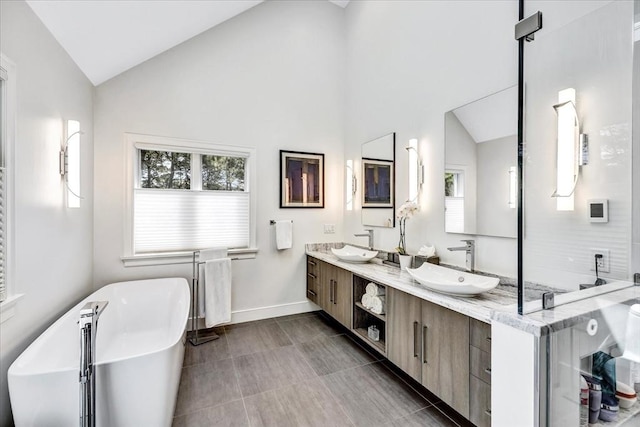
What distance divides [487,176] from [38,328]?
3.30 meters

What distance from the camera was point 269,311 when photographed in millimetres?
3611

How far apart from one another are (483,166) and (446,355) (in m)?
1.37

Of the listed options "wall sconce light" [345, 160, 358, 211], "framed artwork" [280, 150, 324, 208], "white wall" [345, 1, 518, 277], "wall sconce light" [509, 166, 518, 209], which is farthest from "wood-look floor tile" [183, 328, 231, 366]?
"wall sconce light" [509, 166, 518, 209]

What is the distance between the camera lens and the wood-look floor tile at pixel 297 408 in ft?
6.10

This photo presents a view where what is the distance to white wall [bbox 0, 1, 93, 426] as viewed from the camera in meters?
1.60

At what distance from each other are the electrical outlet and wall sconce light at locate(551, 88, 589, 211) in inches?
9.6

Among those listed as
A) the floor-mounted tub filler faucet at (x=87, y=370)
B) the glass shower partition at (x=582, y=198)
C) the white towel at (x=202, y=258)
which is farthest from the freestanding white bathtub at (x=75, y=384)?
the glass shower partition at (x=582, y=198)

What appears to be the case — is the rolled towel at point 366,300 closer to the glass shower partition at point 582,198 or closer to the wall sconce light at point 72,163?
the glass shower partition at point 582,198

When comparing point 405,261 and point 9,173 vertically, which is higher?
point 9,173

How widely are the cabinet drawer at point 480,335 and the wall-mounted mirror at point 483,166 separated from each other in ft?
2.56

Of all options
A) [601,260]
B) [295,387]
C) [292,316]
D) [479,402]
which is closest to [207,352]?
[295,387]

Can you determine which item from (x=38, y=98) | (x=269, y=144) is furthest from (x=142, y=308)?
(x=269, y=144)

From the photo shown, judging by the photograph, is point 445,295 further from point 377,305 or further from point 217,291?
point 217,291

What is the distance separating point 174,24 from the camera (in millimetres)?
2666
